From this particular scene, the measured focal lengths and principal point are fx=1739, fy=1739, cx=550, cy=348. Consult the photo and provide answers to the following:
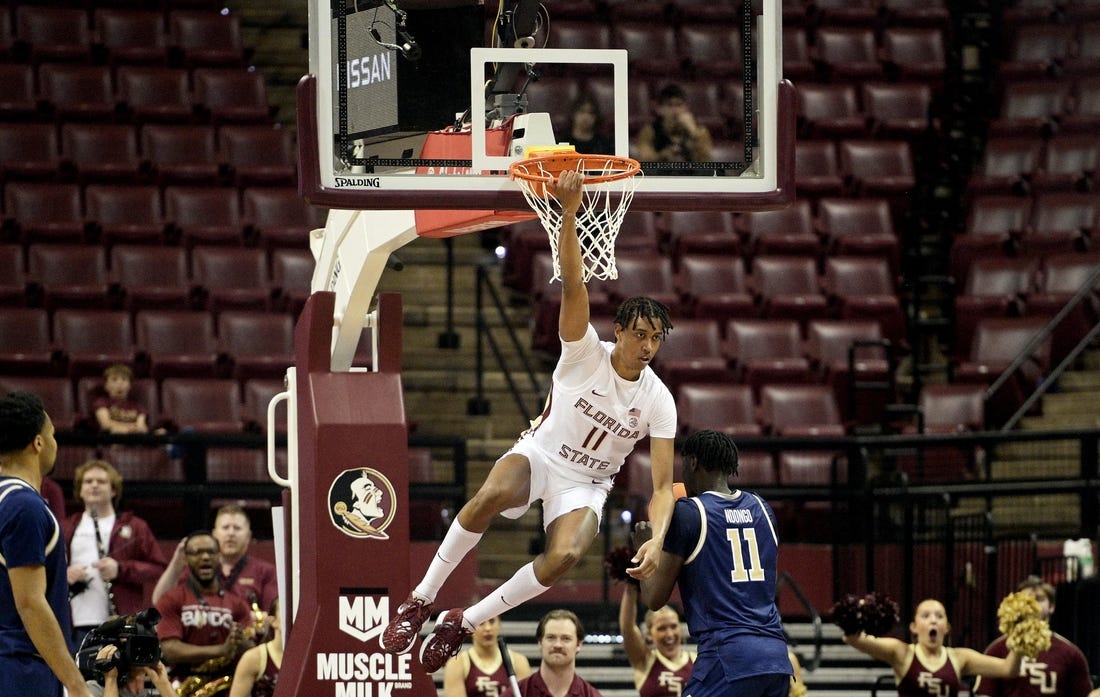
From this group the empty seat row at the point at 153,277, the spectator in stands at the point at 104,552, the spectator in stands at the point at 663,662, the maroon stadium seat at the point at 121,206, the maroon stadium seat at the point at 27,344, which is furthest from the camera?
the maroon stadium seat at the point at 121,206

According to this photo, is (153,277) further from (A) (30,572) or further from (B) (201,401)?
(A) (30,572)

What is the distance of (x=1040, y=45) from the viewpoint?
1778cm

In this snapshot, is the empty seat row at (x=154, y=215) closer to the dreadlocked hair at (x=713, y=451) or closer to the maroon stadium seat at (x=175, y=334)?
the maroon stadium seat at (x=175, y=334)

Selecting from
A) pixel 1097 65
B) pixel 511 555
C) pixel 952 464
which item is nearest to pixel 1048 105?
pixel 1097 65

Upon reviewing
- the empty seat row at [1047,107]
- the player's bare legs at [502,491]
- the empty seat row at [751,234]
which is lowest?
the player's bare legs at [502,491]

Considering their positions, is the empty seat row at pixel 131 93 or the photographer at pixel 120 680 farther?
the empty seat row at pixel 131 93

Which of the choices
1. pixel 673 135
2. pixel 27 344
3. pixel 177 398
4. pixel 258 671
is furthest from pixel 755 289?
pixel 258 671

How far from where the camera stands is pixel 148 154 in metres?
15.8

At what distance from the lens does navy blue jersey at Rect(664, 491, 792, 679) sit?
7070 mm

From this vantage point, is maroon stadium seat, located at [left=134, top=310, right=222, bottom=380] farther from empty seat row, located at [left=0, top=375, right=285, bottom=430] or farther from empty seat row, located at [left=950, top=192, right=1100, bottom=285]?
empty seat row, located at [left=950, top=192, right=1100, bottom=285]

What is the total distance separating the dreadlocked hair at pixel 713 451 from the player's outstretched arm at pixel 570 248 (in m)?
0.72

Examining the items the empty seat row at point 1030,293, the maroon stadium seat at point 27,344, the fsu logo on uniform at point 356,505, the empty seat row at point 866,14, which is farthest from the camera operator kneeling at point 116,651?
the empty seat row at point 866,14

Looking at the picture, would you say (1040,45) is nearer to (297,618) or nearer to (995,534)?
(995,534)

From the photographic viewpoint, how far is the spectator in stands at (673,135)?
14.4 meters
